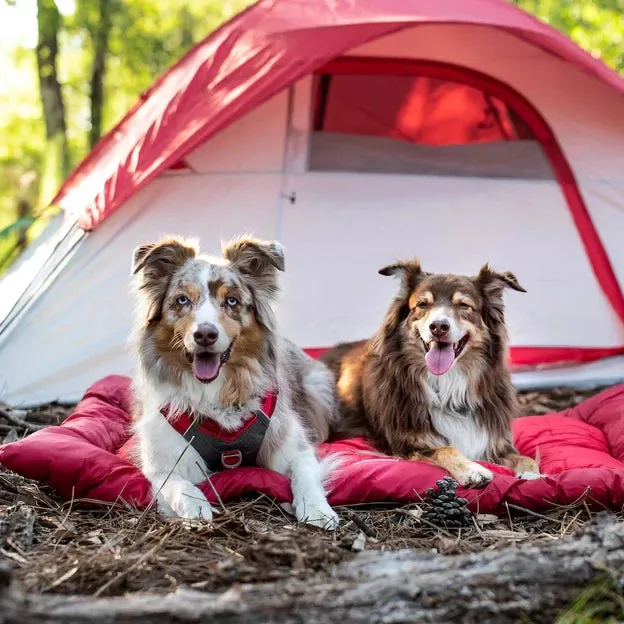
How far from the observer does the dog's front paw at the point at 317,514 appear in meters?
3.15

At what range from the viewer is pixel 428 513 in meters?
3.25

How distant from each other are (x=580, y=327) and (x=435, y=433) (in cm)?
235

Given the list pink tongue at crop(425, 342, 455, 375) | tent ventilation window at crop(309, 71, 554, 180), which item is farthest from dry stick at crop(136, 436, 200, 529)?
tent ventilation window at crop(309, 71, 554, 180)

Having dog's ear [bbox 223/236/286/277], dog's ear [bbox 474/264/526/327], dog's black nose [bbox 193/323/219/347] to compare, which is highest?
dog's ear [bbox 223/236/286/277]

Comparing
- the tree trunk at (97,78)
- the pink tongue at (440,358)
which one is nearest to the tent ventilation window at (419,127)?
the pink tongue at (440,358)

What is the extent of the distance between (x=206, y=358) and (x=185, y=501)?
580 millimetres

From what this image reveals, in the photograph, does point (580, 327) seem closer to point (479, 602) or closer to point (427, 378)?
point (427, 378)

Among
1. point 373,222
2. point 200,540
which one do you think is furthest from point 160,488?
point 373,222

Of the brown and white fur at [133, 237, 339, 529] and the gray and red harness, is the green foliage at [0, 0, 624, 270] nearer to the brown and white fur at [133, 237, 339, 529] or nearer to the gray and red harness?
the brown and white fur at [133, 237, 339, 529]

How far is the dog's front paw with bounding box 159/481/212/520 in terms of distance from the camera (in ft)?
10.3

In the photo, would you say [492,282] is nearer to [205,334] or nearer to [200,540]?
[205,334]

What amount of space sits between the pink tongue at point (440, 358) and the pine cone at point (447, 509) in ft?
2.48

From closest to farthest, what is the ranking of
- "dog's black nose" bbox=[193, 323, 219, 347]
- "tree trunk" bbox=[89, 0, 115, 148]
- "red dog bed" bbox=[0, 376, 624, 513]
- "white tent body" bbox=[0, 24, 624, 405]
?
"dog's black nose" bbox=[193, 323, 219, 347]
"red dog bed" bbox=[0, 376, 624, 513]
"white tent body" bbox=[0, 24, 624, 405]
"tree trunk" bbox=[89, 0, 115, 148]

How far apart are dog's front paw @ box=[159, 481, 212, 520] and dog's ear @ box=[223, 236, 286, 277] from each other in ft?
3.19
